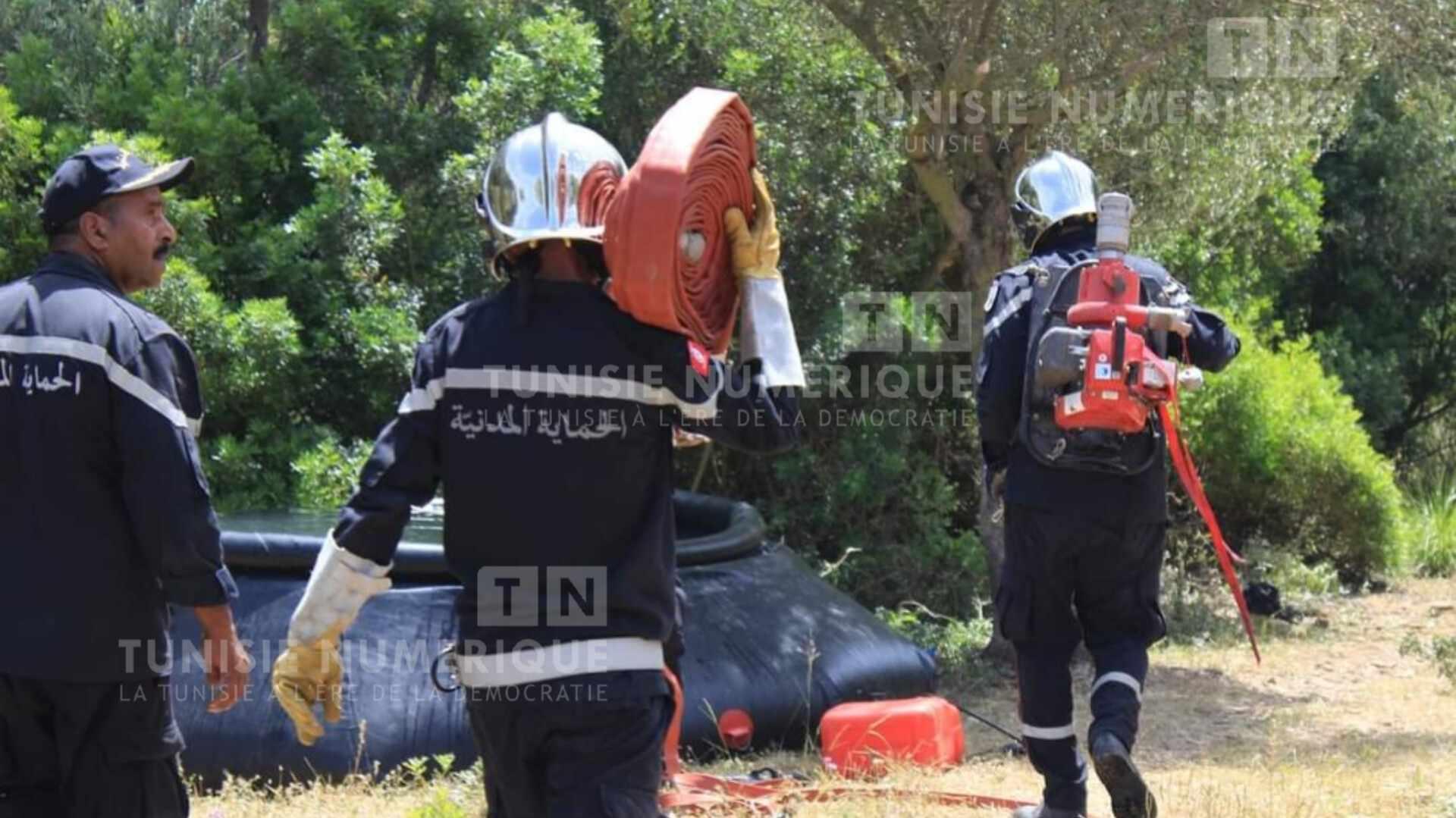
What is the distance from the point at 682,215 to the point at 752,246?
8.7 inches

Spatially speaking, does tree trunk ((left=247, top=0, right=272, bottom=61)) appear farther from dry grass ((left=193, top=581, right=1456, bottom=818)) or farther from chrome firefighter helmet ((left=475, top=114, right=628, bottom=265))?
chrome firefighter helmet ((left=475, top=114, right=628, bottom=265))

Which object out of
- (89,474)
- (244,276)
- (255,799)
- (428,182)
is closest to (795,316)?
(428,182)

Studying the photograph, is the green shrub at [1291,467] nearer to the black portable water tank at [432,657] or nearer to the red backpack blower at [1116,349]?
the black portable water tank at [432,657]

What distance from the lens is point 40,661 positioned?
3758mm

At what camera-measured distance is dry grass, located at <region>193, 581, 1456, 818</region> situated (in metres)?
5.43

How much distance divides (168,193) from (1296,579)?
291 inches

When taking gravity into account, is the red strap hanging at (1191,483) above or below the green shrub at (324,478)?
above

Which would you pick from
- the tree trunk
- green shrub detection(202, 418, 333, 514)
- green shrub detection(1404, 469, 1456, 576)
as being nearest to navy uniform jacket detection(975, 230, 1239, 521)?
green shrub detection(202, 418, 333, 514)

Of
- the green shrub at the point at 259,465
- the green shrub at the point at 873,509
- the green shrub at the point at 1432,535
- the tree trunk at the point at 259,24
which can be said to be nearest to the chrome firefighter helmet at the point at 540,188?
the green shrub at the point at 259,465

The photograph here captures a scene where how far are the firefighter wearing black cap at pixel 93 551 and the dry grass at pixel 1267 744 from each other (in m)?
1.03

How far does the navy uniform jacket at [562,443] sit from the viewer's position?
3473mm

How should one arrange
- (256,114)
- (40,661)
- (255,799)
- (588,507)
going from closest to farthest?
(588,507), (40,661), (255,799), (256,114)

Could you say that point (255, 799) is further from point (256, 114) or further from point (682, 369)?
point (256, 114)

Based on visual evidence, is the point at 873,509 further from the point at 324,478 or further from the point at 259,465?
the point at 259,465
